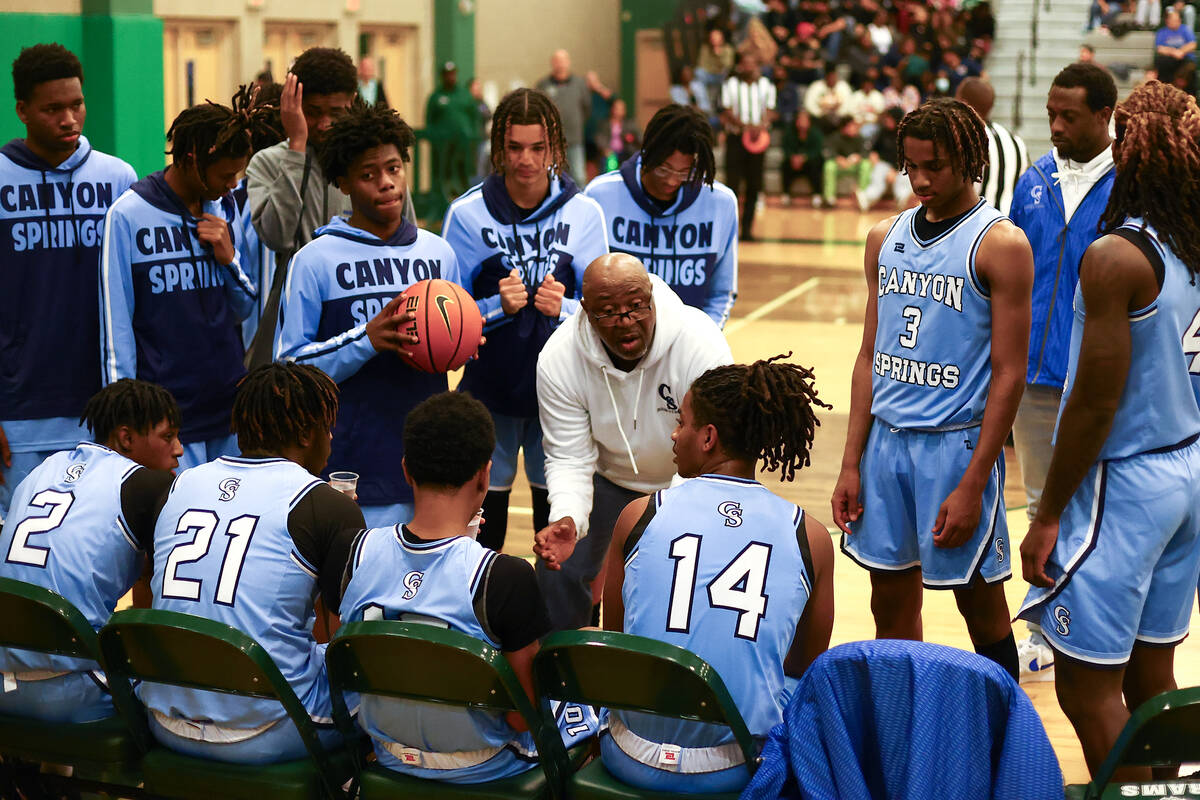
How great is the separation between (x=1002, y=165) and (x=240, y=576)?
205 inches

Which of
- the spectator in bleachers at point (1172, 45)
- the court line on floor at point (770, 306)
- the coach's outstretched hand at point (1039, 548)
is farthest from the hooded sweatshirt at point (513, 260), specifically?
the spectator in bleachers at point (1172, 45)

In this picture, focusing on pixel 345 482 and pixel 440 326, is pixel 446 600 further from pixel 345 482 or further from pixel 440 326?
pixel 440 326

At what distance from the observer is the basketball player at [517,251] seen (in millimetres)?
4316

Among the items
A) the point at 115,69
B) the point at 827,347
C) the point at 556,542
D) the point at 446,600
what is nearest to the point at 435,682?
the point at 446,600

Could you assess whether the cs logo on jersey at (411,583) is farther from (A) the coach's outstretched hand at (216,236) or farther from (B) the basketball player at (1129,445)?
(A) the coach's outstretched hand at (216,236)

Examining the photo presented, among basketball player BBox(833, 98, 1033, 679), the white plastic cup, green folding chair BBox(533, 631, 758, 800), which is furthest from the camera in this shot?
the white plastic cup

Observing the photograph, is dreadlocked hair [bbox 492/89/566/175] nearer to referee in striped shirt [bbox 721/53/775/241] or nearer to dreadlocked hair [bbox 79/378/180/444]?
dreadlocked hair [bbox 79/378/180/444]

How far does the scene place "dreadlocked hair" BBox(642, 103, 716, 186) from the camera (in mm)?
4547

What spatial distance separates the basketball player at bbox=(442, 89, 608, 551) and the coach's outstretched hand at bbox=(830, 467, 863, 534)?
1.13 meters

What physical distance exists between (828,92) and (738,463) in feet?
59.6

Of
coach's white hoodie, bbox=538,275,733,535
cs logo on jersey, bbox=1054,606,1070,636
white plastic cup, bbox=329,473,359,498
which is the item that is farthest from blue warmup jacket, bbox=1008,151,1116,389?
white plastic cup, bbox=329,473,359,498

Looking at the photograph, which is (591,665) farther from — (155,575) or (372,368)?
(372,368)

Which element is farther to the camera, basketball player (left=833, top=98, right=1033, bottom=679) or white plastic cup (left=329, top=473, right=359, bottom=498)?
white plastic cup (left=329, top=473, right=359, bottom=498)

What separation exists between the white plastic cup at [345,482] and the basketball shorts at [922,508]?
4.28 ft
